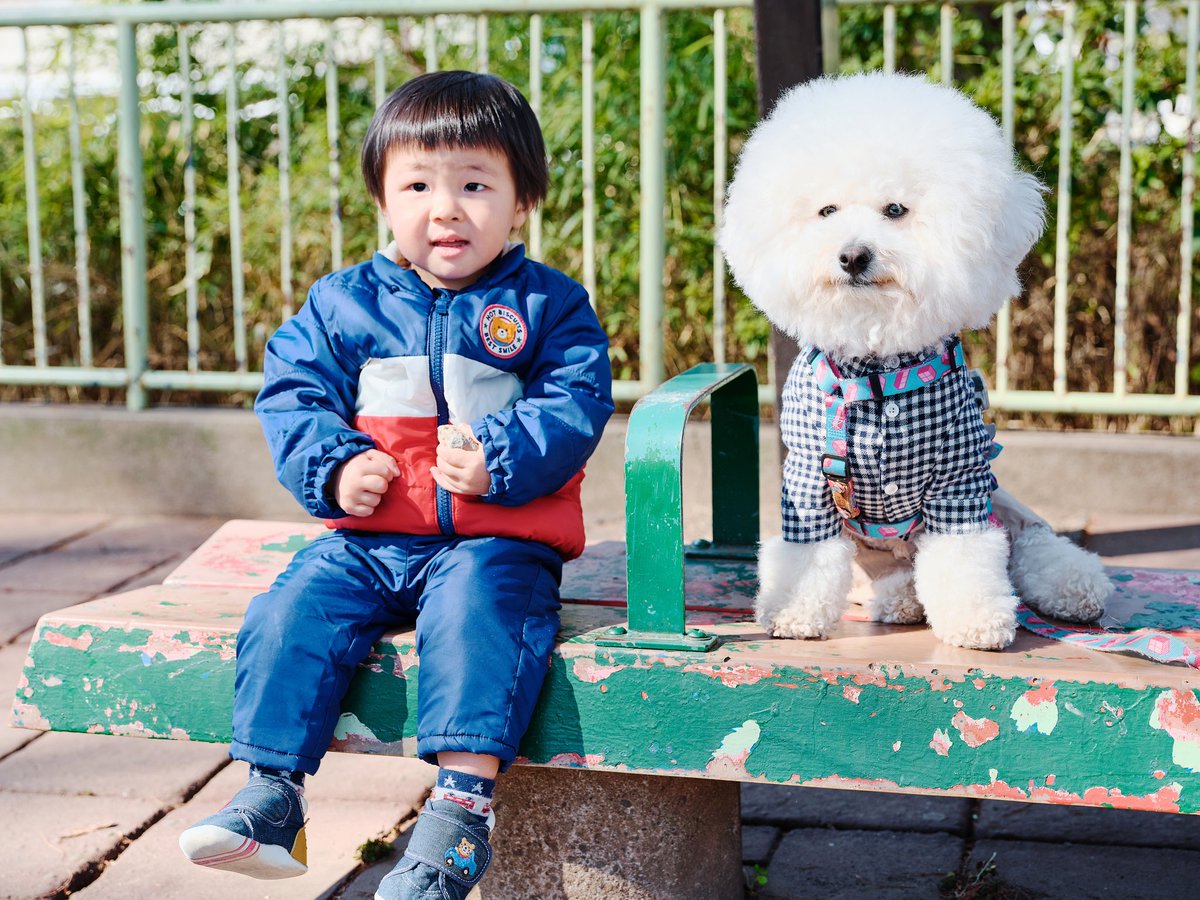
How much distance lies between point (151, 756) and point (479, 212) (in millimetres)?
1425

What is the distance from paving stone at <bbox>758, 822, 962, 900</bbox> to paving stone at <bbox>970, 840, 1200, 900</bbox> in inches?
2.8

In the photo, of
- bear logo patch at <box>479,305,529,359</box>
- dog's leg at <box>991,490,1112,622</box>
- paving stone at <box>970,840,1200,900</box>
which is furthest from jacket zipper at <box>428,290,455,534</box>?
paving stone at <box>970,840,1200,900</box>

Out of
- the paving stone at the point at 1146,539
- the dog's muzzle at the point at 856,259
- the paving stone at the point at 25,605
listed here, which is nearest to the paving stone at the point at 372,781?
the paving stone at the point at 25,605

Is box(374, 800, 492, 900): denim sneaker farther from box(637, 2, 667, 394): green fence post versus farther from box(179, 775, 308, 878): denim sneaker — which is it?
box(637, 2, 667, 394): green fence post

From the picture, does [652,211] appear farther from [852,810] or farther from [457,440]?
[457,440]

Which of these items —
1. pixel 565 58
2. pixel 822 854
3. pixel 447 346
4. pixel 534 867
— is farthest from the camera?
pixel 565 58

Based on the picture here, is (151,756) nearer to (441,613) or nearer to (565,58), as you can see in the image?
(441,613)

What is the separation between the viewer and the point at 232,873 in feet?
7.70

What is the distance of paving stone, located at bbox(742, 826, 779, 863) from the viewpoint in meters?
2.41

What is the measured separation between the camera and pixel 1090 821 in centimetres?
252

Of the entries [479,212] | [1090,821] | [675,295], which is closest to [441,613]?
[479,212]

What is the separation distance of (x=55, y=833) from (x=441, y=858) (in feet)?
3.48

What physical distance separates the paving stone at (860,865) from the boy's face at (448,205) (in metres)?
1.15

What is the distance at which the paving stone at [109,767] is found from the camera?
268 centimetres
